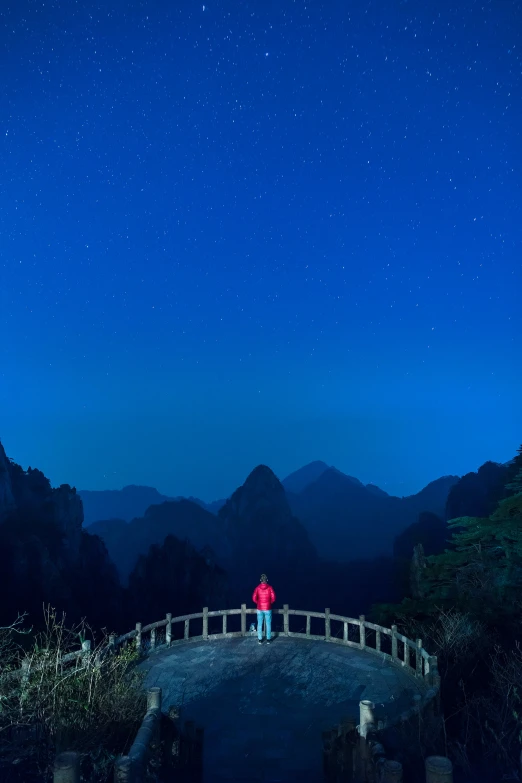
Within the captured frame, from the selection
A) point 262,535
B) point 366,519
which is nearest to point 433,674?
point 262,535

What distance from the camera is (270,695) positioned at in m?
11.4

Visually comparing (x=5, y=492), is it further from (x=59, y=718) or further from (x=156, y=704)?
(x=59, y=718)

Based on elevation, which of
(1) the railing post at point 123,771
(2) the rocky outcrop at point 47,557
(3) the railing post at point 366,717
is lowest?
(1) the railing post at point 123,771

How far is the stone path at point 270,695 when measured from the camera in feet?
29.5

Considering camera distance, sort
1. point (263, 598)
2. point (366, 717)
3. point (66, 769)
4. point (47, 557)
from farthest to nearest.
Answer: point (47, 557) → point (263, 598) → point (366, 717) → point (66, 769)

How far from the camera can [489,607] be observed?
16.4m

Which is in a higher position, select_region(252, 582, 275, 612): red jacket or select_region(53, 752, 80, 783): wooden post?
select_region(252, 582, 275, 612): red jacket

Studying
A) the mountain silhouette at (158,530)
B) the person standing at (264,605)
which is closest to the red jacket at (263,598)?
the person standing at (264,605)

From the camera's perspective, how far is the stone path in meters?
9.00

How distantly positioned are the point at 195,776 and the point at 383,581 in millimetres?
84951

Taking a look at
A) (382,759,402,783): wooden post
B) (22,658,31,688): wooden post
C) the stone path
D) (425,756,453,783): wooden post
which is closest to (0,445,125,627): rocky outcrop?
the stone path

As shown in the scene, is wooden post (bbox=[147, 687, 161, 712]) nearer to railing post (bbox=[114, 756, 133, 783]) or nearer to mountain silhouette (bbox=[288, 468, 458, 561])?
railing post (bbox=[114, 756, 133, 783])

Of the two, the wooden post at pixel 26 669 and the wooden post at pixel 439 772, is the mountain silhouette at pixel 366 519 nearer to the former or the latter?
the wooden post at pixel 26 669

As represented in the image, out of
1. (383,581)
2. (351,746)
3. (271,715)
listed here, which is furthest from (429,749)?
(383,581)
